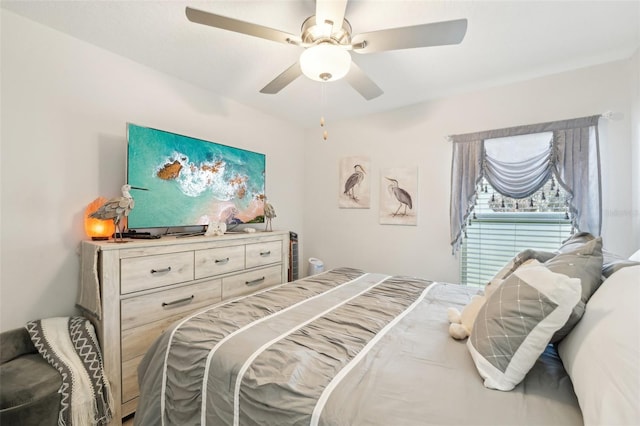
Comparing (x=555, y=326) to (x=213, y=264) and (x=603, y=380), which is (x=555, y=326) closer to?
(x=603, y=380)

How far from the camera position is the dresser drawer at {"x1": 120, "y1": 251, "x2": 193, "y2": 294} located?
1698 millimetres

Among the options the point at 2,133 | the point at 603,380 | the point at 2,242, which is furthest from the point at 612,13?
the point at 2,242

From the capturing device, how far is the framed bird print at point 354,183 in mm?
3328

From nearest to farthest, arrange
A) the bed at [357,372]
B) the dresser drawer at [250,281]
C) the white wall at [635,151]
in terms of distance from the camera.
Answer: the bed at [357,372], the white wall at [635,151], the dresser drawer at [250,281]

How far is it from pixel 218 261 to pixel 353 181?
6.15ft

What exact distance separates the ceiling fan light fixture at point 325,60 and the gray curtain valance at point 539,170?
1744 millimetres

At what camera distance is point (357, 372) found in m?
1.00

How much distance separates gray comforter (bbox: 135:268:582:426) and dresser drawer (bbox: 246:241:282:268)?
33.5 inches

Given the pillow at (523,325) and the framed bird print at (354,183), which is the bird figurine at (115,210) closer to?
the pillow at (523,325)

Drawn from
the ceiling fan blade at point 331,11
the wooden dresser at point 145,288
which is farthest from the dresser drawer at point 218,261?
the ceiling fan blade at point 331,11

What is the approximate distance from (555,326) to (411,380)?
48 cm

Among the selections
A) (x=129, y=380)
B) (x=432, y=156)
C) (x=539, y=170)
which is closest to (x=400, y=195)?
(x=432, y=156)

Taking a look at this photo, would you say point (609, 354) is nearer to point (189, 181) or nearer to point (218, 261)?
point (218, 261)

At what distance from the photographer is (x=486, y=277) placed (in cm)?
267
